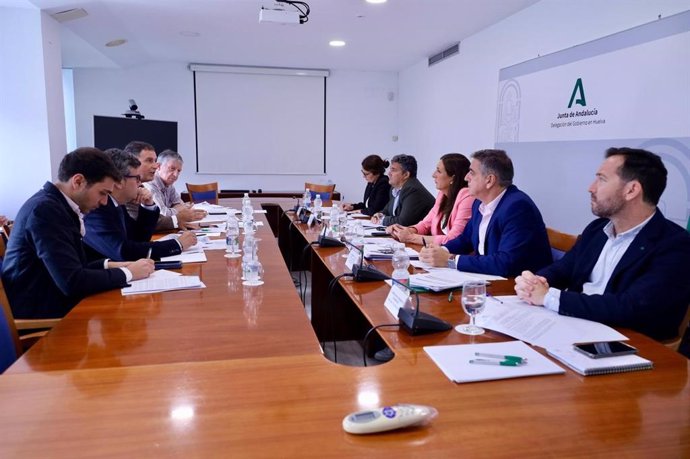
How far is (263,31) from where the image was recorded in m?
5.26

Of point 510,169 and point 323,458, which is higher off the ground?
point 510,169

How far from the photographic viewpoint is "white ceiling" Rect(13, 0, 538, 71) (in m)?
4.29

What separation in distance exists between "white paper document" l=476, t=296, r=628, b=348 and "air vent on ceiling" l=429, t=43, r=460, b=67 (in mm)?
4853

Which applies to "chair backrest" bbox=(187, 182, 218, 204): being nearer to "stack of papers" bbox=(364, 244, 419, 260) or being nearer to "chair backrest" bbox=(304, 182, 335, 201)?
"chair backrest" bbox=(304, 182, 335, 201)

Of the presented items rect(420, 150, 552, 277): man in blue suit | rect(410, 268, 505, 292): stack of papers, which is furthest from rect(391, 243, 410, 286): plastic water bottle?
rect(420, 150, 552, 277): man in blue suit

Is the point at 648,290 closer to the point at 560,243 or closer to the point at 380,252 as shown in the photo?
the point at 560,243

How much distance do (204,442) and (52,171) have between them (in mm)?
4296

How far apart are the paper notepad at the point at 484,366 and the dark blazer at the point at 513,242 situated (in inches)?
33.5

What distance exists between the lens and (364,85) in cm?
795

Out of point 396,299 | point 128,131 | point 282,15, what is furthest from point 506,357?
point 128,131

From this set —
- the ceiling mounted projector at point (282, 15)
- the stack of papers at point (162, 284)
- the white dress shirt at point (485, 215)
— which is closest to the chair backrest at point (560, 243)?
the white dress shirt at point (485, 215)

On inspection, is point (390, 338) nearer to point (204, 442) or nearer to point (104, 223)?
point (204, 442)

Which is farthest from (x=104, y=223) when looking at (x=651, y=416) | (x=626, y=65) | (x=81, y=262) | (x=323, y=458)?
(x=626, y=65)

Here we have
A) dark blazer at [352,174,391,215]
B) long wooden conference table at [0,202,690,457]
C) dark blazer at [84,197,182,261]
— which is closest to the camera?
long wooden conference table at [0,202,690,457]
